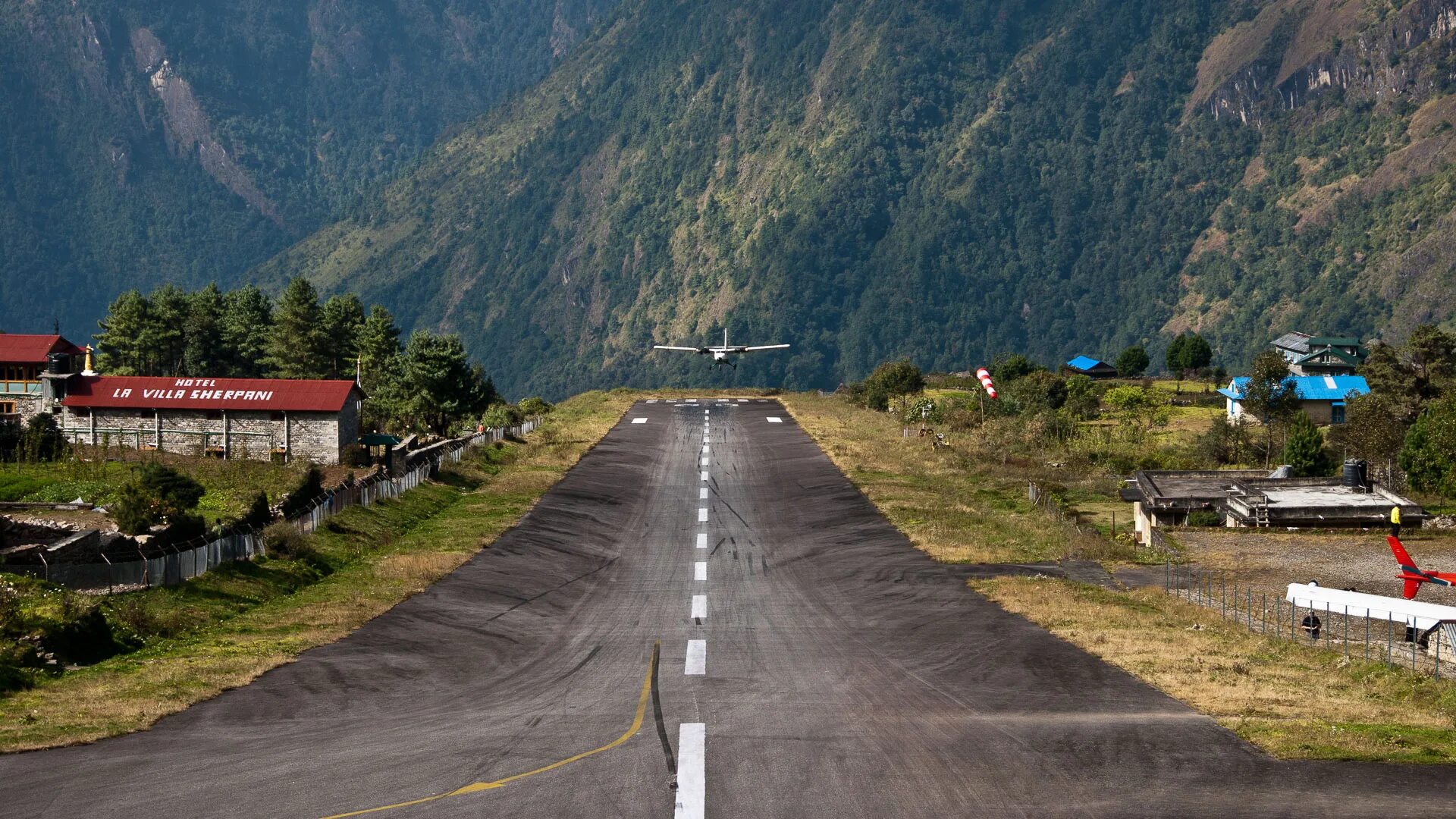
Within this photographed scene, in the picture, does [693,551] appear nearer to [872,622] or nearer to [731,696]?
[872,622]

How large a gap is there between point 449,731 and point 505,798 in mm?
4662

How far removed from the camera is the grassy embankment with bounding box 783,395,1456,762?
2533 centimetres

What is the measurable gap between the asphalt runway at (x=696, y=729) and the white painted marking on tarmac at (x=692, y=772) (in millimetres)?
61

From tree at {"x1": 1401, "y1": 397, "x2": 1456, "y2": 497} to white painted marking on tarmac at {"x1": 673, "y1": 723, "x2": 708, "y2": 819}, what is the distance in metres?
69.1

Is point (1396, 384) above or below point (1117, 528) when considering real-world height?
above

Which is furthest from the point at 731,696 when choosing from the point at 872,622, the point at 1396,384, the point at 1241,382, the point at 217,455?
the point at 1241,382

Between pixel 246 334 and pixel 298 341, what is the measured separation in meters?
11.3

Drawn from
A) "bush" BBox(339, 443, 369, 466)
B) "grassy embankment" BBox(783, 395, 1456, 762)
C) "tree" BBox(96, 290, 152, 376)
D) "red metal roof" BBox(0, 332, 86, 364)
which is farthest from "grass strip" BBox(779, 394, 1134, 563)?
"tree" BBox(96, 290, 152, 376)

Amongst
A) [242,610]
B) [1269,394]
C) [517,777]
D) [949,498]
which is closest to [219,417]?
[949,498]

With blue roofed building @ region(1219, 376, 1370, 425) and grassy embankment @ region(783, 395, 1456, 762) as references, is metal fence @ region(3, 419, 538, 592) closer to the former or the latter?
grassy embankment @ region(783, 395, 1456, 762)

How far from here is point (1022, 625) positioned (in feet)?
126

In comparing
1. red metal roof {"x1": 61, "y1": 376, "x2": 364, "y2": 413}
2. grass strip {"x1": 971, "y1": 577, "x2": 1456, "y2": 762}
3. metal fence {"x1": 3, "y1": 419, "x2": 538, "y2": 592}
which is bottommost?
grass strip {"x1": 971, "y1": 577, "x2": 1456, "y2": 762}

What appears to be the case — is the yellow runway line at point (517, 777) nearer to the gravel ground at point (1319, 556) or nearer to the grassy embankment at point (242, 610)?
the grassy embankment at point (242, 610)

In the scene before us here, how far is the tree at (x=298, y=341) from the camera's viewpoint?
130875 millimetres
